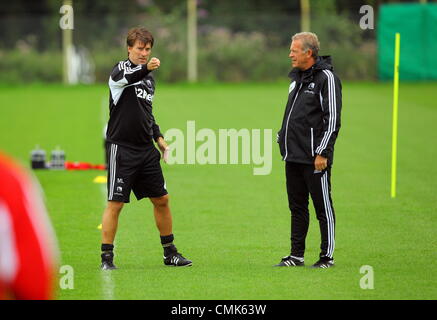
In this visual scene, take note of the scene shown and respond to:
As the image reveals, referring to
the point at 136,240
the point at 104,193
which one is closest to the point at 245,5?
the point at 104,193

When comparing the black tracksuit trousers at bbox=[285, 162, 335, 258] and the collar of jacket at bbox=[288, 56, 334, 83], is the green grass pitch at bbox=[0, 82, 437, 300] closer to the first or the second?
the black tracksuit trousers at bbox=[285, 162, 335, 258]

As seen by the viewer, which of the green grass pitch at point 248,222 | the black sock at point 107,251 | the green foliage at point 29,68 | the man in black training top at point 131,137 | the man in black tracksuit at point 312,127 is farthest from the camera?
the green foliage at point 29,68

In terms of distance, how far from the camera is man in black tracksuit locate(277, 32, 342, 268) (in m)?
7.89

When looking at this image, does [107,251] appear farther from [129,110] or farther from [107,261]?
[129,110]

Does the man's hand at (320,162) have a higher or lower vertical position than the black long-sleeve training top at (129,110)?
lower

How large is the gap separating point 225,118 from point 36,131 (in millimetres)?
4807

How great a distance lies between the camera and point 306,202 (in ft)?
27.3

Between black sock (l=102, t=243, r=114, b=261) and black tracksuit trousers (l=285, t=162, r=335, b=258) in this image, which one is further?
black sock (l=102, t=243, r=114, b=261)

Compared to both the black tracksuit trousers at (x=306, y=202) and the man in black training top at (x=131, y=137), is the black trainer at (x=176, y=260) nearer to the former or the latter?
the man in black training top at (x=131, y=137)

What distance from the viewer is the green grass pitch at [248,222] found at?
767 cm

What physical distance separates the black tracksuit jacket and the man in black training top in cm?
113

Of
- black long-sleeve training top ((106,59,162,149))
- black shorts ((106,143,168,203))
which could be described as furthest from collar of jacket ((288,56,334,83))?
black shorts ((106,143,168,203))

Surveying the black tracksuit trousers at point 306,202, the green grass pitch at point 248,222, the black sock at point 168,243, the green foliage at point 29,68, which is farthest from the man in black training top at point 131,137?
the green foliage at point 29,68

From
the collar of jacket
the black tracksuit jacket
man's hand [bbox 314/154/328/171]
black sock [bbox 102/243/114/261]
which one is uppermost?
the collar of jacket
